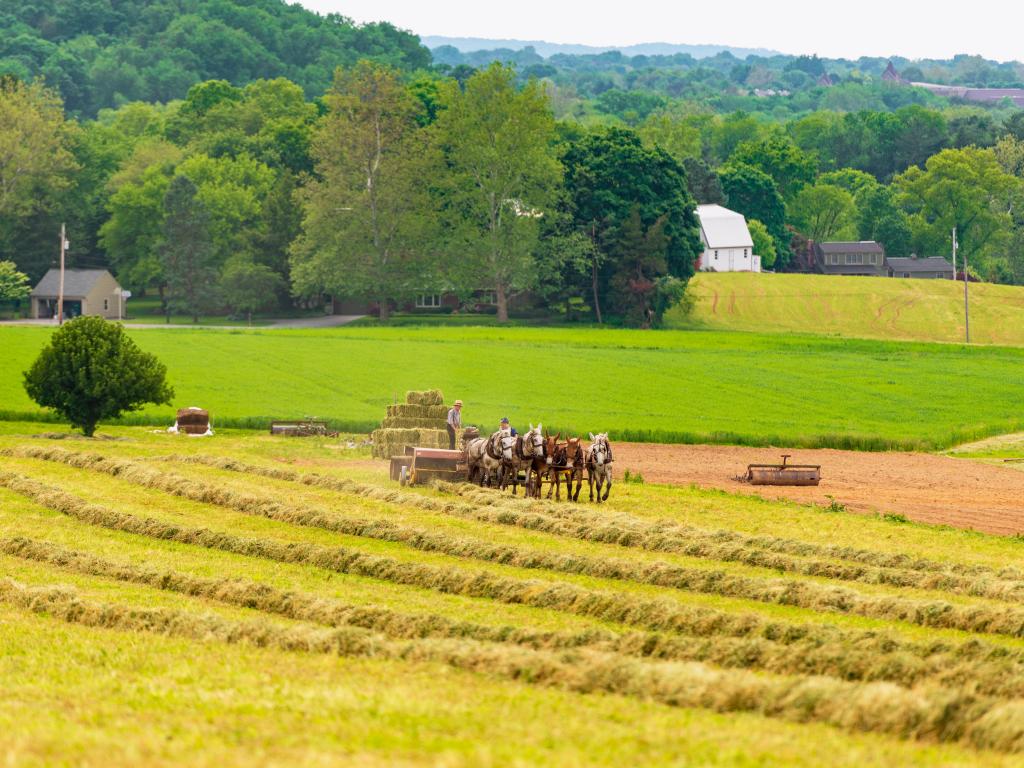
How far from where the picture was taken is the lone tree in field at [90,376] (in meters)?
60.3

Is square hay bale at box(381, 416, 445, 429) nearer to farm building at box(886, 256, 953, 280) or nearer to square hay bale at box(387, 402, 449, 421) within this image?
square hay bale at box(387, 402, 449, 421)

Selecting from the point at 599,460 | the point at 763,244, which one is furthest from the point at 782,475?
the point at 763,244

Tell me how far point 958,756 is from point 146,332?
98.5 m

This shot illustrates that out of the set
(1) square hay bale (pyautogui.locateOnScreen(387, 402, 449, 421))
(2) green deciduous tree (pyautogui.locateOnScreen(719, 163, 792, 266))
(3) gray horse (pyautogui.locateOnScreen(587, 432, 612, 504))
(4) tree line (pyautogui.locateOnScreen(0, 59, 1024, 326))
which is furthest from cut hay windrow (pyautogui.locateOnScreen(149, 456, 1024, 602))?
(2) green deciduous tree (pyautogui.locateOnScreen(719, 163, 792, 266))

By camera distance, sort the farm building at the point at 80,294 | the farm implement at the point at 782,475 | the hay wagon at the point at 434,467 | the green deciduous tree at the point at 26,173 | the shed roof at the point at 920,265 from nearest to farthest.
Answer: the hay wagon at the point at 434,467, the farm implement at the point at 782,475, the farm building at the point at 80,294, the green deciduous tree at the point at 26,173, the shed roof at the point at 920,265

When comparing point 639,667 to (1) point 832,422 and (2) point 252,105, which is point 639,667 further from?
(2) point 252,105

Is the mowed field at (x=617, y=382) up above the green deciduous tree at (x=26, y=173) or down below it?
below

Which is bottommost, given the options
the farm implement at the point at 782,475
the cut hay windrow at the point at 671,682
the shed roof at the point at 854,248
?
the farm implement at the point at 782,475

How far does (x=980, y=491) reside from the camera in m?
47.5

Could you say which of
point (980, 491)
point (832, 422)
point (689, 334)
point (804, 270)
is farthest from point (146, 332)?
point (804, 270)

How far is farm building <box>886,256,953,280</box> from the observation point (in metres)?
197

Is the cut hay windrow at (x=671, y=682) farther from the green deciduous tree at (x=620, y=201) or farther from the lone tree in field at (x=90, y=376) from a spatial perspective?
the green deciduous tree at (x=620, y=201)

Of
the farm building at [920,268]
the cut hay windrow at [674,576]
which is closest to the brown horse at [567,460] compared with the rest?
the cut hay windrow at [674,576]

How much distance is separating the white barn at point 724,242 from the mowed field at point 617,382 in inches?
2627
